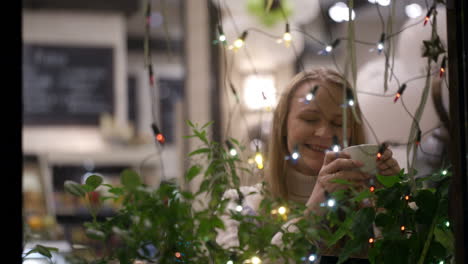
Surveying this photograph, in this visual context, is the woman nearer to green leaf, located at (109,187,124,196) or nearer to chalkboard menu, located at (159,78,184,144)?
green leaf, located at (109,187,124,196)

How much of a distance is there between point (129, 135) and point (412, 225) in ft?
16.0

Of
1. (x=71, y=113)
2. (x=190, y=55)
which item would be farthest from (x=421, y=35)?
(x=71, y=113)

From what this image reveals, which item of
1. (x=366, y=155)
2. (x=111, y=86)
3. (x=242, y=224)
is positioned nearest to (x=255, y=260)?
Answer: (x=242, y=224)

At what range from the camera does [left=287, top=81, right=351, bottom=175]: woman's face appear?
1.03m

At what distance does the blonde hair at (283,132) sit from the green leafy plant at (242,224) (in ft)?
0.48

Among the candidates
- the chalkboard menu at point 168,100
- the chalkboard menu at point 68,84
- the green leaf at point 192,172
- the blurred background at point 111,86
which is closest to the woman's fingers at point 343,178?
the green leaf at point 192,172

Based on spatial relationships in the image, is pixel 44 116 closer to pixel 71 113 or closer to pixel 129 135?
pixel 71 113

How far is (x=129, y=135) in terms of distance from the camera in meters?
5.59

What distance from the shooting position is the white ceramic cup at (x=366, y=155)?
37.5 inches

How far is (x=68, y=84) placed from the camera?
5727mm

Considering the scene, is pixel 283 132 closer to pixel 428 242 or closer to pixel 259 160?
pixel 259 160

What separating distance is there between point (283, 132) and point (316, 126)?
0.07 meters

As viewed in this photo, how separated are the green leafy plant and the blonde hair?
15cm

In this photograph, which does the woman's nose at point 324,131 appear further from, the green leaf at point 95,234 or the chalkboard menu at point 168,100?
the chalkboard menu at point 168,100
